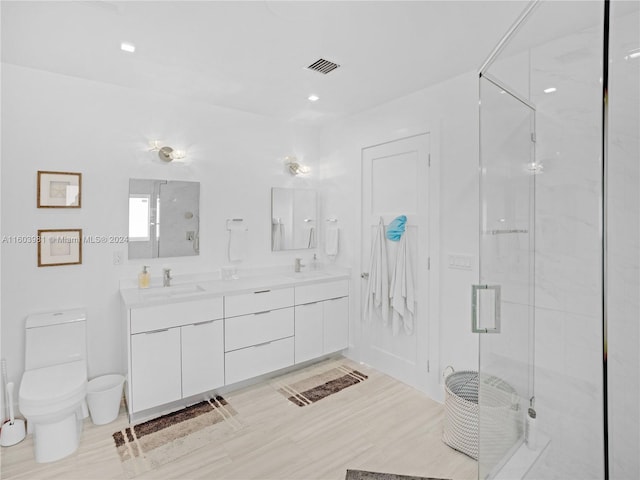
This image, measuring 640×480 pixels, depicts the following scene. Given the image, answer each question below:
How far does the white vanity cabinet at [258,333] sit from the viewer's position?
2791 mm

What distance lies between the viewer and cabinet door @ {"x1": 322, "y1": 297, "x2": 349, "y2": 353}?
11.1 feet

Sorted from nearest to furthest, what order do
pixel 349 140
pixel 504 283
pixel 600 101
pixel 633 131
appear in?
pixel 600 101 → pixel 633 131 → pixel 504 283 → pixel 349 140

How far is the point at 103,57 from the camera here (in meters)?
2.28

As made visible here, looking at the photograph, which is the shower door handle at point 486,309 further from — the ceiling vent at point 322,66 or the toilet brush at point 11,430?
the toilet brush at point 11,430

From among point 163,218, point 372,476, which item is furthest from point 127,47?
point 372,476

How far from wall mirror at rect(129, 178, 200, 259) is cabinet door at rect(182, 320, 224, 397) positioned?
0.77 m

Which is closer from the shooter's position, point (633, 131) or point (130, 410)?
point (633, 131)

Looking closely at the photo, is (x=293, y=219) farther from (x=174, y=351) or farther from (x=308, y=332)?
(x=174, y=351)

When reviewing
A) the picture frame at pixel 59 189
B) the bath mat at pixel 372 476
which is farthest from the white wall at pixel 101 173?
the bath mat at pixel 372 476

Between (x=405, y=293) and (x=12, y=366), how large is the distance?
2.99 meters

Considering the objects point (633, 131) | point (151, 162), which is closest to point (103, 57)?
point (151, 162)

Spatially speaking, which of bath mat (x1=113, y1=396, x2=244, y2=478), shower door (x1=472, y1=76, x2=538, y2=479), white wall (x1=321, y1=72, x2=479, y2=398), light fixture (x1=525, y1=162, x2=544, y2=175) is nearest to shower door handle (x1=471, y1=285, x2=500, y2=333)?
shower door (x1=472, y1=76, x2=538, y2=479)

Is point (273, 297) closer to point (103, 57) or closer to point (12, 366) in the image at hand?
point (12, 366)

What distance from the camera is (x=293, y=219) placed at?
3742 millimetres
